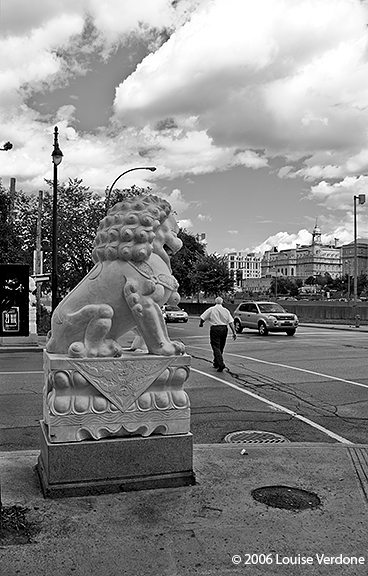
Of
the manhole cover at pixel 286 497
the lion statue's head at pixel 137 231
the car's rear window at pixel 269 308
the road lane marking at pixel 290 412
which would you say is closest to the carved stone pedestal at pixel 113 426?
the manhole cover at pixel 286 497

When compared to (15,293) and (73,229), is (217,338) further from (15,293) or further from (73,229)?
(73,229)

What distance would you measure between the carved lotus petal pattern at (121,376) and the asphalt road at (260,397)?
2.23m

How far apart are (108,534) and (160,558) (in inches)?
19.6

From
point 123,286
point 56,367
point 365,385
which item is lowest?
point 365,385

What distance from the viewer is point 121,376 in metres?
4.79

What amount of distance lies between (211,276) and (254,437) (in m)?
57.8

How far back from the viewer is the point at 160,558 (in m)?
3.54

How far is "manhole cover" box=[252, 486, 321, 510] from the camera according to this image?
4461 mm

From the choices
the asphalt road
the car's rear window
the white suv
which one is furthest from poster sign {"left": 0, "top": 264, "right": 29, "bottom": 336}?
the car's rear window

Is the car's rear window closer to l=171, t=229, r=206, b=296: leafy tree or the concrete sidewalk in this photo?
l=171, t=229, r=206, b=296: leafy tree

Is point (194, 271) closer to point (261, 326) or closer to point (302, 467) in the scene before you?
point (261, 326)

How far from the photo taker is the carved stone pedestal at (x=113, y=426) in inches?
181

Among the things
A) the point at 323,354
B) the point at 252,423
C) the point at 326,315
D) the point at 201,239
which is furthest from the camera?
the point at 201,239

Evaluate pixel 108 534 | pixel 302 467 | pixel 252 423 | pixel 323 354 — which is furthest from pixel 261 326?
pixel 108 534
